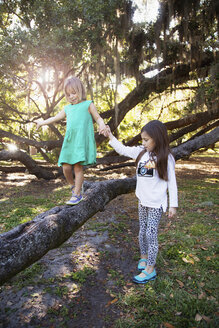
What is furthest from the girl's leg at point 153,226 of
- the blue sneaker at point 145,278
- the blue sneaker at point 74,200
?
the blue sneaker at point 74,200

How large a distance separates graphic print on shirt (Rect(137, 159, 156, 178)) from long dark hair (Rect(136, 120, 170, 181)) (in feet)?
0.23

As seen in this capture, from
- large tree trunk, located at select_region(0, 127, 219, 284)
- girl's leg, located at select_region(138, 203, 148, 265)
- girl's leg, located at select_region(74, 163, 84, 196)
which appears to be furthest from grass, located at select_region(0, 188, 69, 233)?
girl's leg, located at select_region(138, 203, 148, 265)

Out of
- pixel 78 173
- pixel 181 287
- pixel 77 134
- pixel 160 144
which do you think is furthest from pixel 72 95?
pixel 181 287

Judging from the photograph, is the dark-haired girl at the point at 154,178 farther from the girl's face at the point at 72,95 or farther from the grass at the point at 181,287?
the girl's face at the point at 72,95

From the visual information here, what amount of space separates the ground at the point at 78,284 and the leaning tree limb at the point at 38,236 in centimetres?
59

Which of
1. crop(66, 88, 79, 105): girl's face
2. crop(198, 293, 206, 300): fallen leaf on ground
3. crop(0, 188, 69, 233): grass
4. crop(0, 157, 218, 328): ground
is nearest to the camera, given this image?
crop(0, 157, 218, 328): ground

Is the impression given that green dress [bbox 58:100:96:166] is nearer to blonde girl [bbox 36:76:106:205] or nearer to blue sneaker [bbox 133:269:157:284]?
blonde girl [bbox 36:76:106:205]

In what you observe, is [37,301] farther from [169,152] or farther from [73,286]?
[169,152]

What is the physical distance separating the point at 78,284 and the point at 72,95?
90.0 inches

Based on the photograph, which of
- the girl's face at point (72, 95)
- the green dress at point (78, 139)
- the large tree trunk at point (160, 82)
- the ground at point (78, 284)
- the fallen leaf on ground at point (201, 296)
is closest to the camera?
the ground at point (78, 284)

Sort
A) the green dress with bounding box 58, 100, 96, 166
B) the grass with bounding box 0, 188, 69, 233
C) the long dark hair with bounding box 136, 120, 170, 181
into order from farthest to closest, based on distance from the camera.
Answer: the grass with bounding box 0, 188, 69, 233, the green dress with bounding box 58, 100, 96, 166, the long dark hair with bounding box 136, 120, 170, 181

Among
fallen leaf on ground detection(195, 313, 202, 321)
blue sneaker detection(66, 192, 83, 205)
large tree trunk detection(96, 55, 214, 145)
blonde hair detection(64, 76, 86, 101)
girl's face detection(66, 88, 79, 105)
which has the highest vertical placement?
large tree trunk detection(96, 55, 214, 145)

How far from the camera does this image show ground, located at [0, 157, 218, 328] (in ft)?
8.27

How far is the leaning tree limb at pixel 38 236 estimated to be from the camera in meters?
2.15
